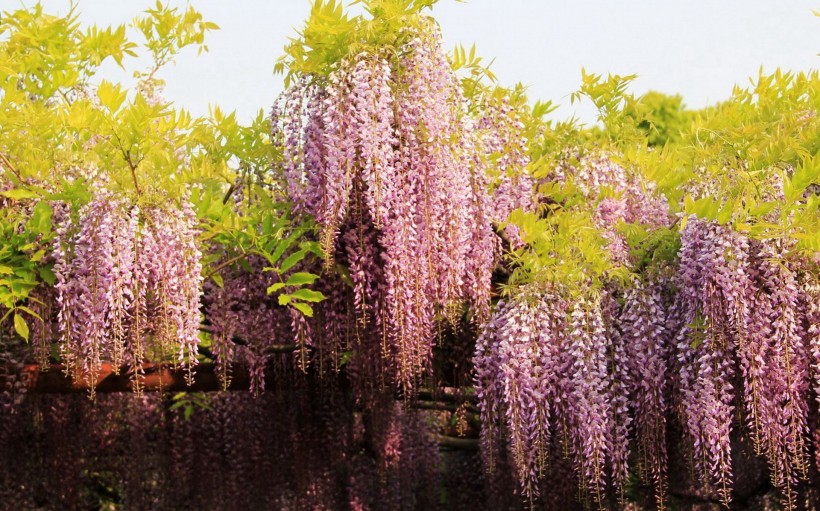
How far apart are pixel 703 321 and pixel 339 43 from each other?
2826 millimetres

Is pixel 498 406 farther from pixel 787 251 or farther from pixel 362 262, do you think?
pixel 787 251

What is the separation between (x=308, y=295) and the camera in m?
6.93

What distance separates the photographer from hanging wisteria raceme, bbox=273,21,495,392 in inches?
255

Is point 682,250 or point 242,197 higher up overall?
point 242,197

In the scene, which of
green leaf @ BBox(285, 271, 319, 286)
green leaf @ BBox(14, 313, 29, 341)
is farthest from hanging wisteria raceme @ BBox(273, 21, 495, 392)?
green leaf @ BBox(14, 313, 29, 341)

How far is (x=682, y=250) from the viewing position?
691cm

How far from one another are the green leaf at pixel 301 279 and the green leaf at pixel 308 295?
5 centimetres

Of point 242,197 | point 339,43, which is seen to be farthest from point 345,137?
point 242,197

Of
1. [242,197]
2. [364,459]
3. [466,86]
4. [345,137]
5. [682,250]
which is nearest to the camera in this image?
[345,137]

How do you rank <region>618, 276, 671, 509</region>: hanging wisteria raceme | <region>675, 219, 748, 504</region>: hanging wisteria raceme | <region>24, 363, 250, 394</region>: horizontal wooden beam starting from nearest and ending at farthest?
<region>675, 219, 748, 504</region>: hanging wisteria raceme, <region>618, 276, 671, 509</region>: hanging wisteria raceme, <region>24, 363, 250, 394</region>: horizontal wooden beam

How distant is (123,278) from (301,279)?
107cm

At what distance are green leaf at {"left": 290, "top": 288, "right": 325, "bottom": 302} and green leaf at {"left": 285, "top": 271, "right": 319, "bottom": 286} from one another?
5 centimetres

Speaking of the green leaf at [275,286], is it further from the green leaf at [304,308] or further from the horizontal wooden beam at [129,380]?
the horizontal wooden beam at [129,380]

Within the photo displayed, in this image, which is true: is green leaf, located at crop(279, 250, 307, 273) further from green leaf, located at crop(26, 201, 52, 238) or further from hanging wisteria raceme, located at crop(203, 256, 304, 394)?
green leaf, located at crop(26, 201, 52, 238)
